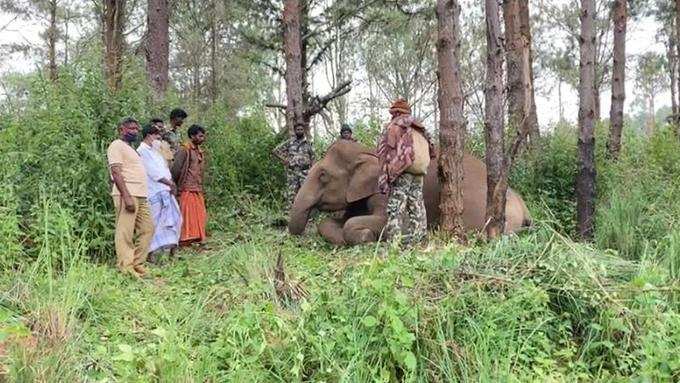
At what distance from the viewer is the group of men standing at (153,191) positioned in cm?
643

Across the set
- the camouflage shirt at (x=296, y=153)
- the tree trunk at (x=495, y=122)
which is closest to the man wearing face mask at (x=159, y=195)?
the camouflage shirt at (x=296, y=153)

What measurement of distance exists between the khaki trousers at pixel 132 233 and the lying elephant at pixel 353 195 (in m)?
2.16

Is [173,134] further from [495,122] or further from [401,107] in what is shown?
[495,122]

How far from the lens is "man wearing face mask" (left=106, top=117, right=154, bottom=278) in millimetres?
6336

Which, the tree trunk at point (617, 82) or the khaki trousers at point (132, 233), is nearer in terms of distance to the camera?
the khaki trousers at point (132, 233)

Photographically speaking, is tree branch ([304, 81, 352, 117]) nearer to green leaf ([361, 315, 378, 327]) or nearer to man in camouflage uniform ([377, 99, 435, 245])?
man in camouflage uniform ([377, 99, 435, 245])

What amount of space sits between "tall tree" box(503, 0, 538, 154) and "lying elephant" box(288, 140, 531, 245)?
39.8 inches

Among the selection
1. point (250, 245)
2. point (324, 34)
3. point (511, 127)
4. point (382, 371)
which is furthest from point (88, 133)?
point (324, 34)

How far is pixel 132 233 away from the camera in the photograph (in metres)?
6.57

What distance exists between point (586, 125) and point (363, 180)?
8.87 feet

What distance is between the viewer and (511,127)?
1066 cm

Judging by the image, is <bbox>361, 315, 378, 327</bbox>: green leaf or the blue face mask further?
the blue face mask

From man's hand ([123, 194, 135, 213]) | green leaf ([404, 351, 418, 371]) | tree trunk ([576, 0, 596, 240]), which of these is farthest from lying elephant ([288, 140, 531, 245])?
green leaf ([404, 351, 418, 371])

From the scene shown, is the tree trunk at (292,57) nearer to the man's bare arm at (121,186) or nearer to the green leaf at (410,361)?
the man's bare arm at (121,186)
